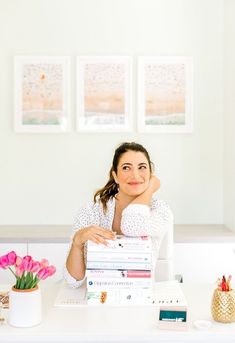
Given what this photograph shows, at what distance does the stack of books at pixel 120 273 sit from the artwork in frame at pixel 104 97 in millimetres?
1907

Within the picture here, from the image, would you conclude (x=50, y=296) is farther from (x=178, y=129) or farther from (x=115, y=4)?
(x=115, y=4)

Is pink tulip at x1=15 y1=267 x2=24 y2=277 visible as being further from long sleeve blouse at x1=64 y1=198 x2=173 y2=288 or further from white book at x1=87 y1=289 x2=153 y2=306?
long sleeve blouse at x1=64 y1=198 x2=173 y2=288

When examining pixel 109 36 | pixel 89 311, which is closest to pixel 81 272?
pixel 89 311

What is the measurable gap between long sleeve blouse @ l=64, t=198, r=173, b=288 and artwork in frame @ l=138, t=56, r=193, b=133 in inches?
57.0

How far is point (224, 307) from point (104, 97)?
2.27 meters

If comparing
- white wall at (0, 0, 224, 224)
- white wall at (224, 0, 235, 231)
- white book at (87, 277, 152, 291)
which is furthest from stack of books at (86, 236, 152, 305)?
white wall at (0, 0, 224, 224)

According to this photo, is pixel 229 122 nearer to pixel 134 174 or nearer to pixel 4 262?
pixel 134 174

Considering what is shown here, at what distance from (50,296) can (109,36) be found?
2228mm

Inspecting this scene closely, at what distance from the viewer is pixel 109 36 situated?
3.65 m

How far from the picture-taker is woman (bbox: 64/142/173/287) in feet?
6.61

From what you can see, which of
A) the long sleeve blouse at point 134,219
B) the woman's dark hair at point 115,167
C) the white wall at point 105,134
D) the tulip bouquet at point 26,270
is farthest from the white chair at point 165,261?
the white wall at point 105,134

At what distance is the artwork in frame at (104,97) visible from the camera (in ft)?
11.9

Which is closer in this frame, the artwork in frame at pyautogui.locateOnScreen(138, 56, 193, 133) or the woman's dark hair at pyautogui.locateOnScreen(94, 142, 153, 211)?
the woman's dark hair at pyautogui.locateOnScreen(94, 142, 153, 211)

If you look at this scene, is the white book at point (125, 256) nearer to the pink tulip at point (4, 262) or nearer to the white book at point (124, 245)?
the white book at point (124, 245)
